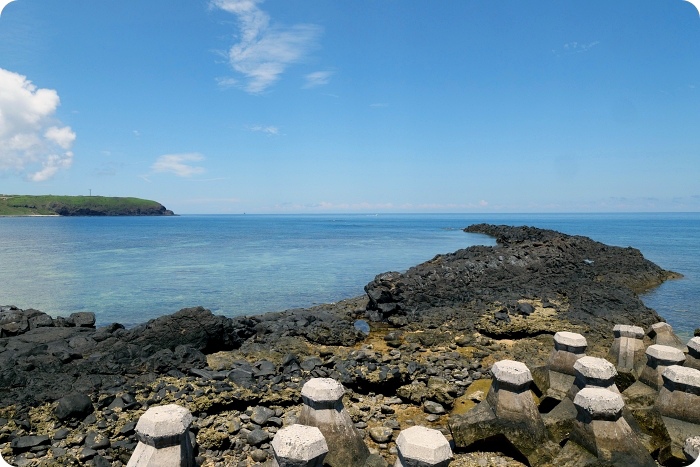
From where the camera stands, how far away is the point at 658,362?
7383 mm

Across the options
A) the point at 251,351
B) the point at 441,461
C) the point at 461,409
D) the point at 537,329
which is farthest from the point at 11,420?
the point at 537,329

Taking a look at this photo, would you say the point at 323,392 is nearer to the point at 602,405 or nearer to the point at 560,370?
the point at 602,405

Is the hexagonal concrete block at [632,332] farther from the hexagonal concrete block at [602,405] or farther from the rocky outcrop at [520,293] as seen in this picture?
the rocky outcrop at [520,293]

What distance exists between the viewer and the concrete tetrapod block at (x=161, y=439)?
4.77 metres

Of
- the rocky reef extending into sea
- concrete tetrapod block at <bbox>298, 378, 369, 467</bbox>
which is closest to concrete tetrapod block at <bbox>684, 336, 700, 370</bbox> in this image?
the rocky reef extending into sea

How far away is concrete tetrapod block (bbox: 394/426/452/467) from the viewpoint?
Answer: 4.29m

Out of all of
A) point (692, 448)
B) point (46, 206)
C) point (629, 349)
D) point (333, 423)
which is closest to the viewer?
point (692, 448)

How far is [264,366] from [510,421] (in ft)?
18.7

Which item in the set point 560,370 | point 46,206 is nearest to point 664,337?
point 560,370

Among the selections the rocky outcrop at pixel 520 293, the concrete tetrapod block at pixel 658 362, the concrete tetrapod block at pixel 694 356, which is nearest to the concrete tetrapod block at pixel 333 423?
the concrete tetrapod block at pixel 658 362

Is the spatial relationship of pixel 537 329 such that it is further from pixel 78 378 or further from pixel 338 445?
pixel 78 378

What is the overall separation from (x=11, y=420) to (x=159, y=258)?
41.1 m

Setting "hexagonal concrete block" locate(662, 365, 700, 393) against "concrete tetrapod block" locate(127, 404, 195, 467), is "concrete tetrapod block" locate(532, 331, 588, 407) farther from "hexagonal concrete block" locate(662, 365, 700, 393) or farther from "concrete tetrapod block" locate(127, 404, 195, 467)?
"concrete tetrapod block" locate(127, 404, 195, 467)

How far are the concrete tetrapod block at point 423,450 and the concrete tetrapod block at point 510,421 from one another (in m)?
2.56
